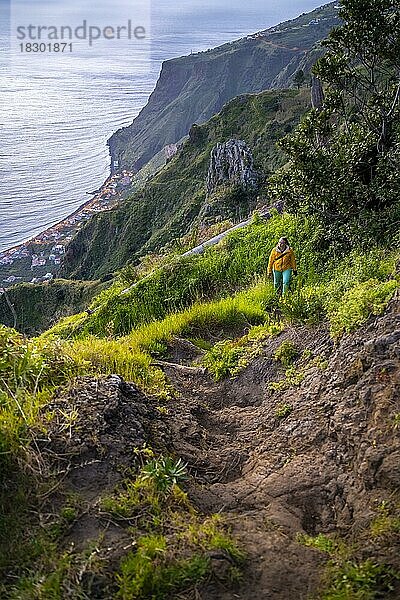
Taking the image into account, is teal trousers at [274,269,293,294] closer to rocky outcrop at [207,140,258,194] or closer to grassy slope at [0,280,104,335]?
grassy slope at [0,280,104,335]

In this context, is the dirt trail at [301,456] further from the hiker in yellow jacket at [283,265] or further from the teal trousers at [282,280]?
the hiker in yellow jacket at [283,265]

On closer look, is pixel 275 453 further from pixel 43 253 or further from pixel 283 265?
pixel 43 253

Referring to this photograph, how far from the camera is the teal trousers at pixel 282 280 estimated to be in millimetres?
8883

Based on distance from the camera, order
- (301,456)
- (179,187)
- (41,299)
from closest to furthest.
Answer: (301,456) < (41,299) < (179,187)

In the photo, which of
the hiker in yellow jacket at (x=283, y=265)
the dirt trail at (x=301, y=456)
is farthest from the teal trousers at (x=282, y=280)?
the dirt trail at (x=301, y=456)

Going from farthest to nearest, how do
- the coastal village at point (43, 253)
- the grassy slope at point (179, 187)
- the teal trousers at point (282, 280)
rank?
the coastal village at point (43, 253) → the grassy slope at point (179, 187) → the teal trousers at point (282, 280)

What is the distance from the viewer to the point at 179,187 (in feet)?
215

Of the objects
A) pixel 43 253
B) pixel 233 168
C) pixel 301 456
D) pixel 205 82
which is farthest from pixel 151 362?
pixel 205 82

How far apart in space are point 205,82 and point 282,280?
494 ft

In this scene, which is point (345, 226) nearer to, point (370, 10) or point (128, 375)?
point (370, 10)

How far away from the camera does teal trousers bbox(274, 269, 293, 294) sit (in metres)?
8.88

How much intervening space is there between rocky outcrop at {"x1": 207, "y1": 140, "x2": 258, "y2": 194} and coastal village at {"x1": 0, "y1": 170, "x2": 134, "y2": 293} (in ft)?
83.5

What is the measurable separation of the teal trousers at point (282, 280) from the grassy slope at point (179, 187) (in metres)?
47.1

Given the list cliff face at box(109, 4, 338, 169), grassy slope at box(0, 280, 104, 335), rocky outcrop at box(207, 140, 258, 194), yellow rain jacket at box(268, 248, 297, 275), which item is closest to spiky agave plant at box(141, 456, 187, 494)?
yellow rain jacket at box(268, 248, 297, 275)
